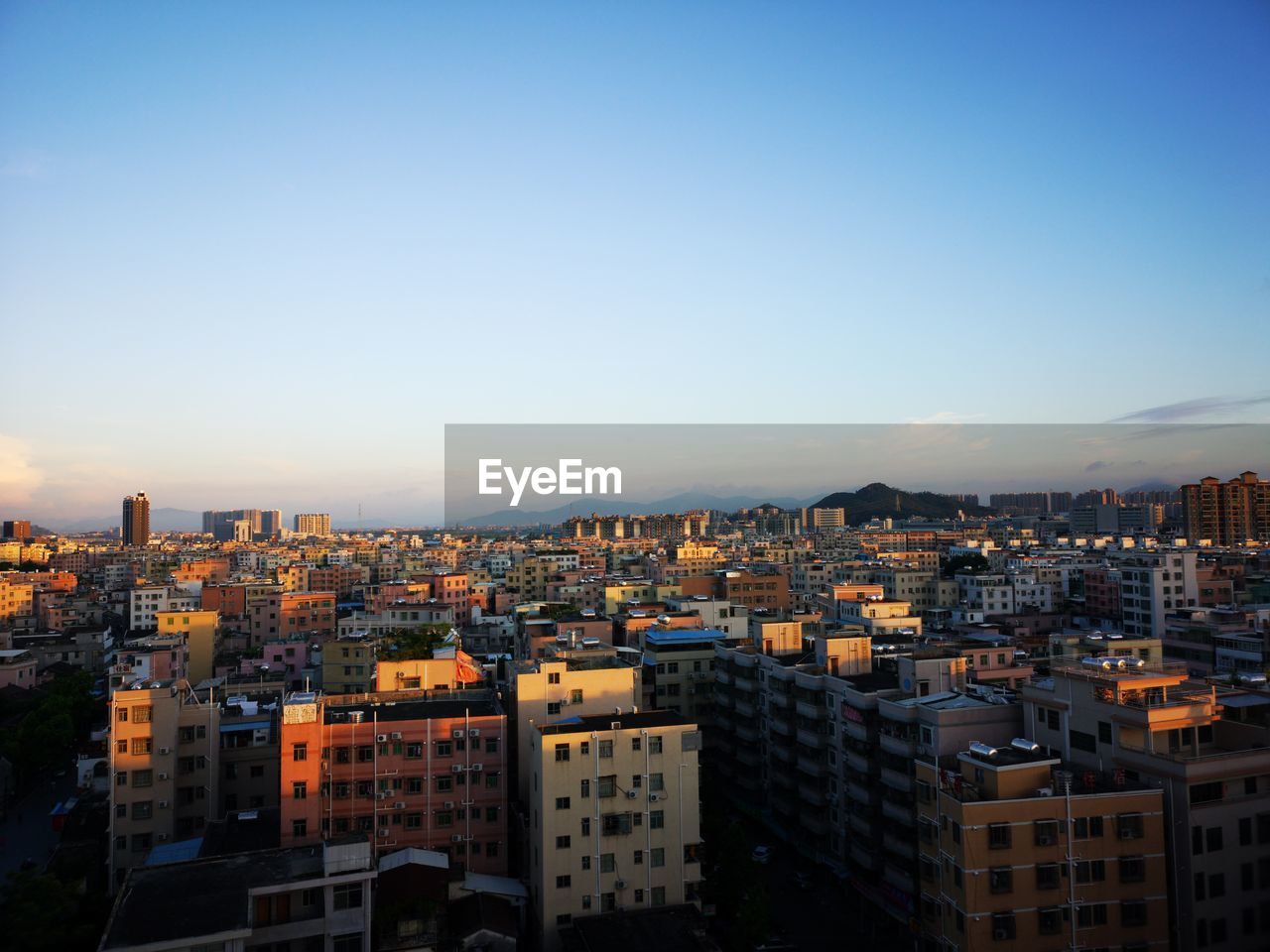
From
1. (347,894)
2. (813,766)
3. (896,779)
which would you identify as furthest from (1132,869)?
(347,894)

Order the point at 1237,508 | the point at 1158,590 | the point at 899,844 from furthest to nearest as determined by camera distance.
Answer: the point at 1237,508 < the point at 1158,590 < the point at 899,844

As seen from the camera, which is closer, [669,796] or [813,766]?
[669,796]

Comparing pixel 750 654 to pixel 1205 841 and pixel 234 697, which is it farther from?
pixel 234 697

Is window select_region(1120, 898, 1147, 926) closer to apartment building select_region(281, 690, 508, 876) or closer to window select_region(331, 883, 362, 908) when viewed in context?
apartment building select_region(281, 690, 508, 876)

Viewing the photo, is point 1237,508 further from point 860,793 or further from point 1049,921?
→ point 1049,921

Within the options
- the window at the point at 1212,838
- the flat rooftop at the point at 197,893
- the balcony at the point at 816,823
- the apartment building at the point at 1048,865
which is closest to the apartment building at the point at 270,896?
the flat rooftop at the point at 197,893

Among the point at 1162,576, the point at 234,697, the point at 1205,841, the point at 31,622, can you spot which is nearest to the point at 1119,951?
the point at 1205,841
